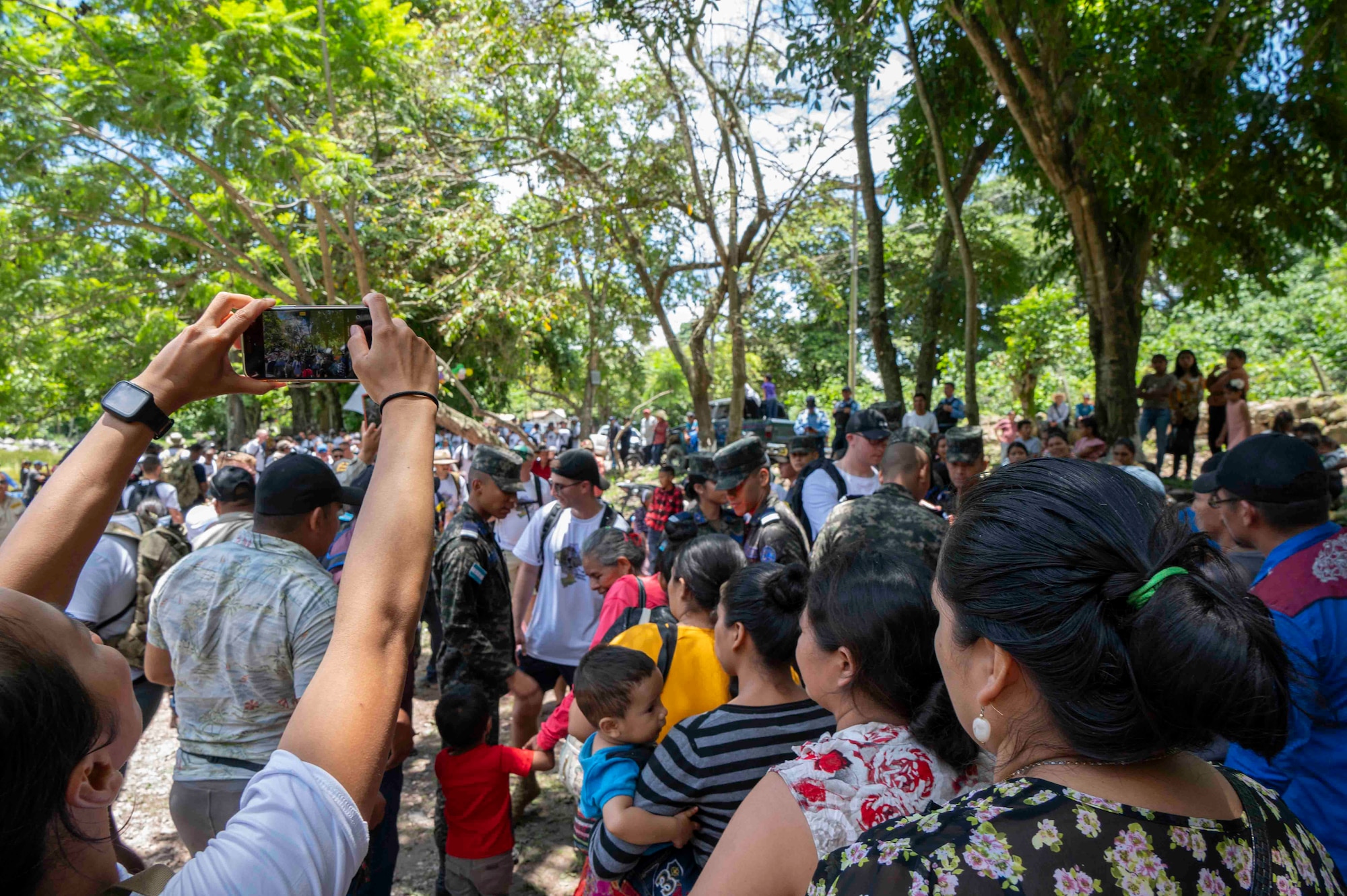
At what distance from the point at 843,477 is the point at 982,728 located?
4.37 m

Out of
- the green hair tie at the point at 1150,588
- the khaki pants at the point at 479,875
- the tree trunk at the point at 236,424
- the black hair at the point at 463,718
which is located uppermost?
the tree trunk at the point at 236,424

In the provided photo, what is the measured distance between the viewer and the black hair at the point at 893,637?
64.6 inches

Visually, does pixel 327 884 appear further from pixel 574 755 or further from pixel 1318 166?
pixel 1318 166

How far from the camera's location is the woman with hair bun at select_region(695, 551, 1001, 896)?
1.45m

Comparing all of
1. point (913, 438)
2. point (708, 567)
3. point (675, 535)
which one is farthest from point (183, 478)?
point (708, 567)

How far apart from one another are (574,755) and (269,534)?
4.26 ft

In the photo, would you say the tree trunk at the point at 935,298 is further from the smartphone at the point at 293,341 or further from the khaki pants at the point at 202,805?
the smartphone at the point at 293,341

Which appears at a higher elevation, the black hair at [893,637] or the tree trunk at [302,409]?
the tree trunk at [302,409]

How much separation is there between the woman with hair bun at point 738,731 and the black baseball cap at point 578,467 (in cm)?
276

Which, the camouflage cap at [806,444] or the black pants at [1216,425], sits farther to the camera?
the black pants at [1216,425]

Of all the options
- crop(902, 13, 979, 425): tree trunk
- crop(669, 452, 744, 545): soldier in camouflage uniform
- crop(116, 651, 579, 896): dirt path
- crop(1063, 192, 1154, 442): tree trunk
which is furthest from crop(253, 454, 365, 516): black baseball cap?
crop(1063, 192, 1154, 442): tree trunk

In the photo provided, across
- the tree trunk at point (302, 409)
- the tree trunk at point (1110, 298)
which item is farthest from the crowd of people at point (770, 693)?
the tree trunk at point (302, 409)

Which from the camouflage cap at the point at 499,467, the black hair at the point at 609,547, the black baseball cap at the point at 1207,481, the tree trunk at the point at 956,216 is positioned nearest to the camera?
the black baseball cap at the point at 1207,481

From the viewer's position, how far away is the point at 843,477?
5.54 m
